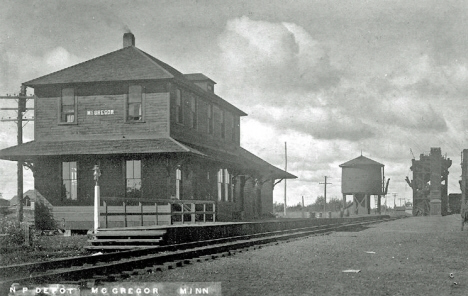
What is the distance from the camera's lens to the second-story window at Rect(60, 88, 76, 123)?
81.9ft

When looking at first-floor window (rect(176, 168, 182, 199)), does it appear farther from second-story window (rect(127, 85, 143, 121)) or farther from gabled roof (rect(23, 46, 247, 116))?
gabled roof (rect(23, 46, 247, 116))

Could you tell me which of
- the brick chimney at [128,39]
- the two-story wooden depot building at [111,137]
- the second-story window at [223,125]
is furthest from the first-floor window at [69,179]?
the second-story window at [223,125]

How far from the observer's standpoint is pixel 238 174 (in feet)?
103

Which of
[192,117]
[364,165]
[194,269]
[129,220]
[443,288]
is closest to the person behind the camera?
[443,288]

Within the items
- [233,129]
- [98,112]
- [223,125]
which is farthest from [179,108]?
[233,129]

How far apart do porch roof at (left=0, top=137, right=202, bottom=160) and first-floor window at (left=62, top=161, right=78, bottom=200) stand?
0.85m

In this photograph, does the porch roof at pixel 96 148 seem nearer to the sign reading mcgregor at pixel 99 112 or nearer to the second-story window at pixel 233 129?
the sign reading mcgregor at pixel 99 112

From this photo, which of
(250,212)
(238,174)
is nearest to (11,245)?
(238,174)

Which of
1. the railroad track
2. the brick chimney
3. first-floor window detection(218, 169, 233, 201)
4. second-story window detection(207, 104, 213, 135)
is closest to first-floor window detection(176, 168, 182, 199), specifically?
first-floor window detection(218, 169, 233, 201)

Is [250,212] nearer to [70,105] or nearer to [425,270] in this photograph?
[70,105]

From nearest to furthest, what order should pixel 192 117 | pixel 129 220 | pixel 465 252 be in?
pixel 465 252 < pixel 129 220 < pixel 192 117

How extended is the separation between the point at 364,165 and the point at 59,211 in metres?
37.3

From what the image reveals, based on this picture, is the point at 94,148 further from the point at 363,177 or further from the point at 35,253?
the point at 363,177

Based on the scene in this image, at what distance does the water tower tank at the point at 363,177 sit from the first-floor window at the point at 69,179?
1440 inches
